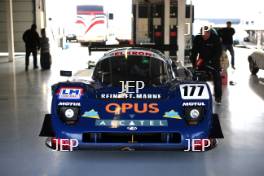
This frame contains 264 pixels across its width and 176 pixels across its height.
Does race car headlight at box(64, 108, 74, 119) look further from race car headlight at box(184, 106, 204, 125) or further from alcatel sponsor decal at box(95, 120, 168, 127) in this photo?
race car headlight at box(184, 106, 204, 125)

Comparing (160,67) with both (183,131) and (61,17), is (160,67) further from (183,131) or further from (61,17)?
(61,17)

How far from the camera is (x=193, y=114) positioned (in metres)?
3.74

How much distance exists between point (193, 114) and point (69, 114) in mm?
1123

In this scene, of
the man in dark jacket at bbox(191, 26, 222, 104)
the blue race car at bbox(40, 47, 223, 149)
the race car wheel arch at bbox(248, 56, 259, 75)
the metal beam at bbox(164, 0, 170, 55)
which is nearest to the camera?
the blue race car at bbox(40, 47, 223, 149)

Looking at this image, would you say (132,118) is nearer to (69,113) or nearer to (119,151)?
(69,113)

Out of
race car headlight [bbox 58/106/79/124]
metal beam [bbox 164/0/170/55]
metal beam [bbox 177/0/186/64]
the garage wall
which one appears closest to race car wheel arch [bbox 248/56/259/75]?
metal beam [bbox 177/0/186/64]

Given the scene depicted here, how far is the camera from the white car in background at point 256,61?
10516mm

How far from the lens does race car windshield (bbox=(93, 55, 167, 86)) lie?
192 inches

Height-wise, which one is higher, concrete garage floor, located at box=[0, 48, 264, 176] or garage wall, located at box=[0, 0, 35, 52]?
garage wall, located at box=[0, 0, 35, 52]

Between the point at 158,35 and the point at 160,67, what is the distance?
958 cm

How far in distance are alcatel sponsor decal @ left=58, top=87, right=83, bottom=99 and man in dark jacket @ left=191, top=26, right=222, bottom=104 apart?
3452mm

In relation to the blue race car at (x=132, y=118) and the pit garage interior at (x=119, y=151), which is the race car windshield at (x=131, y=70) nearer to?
the blue race car at (x=132, y=118)

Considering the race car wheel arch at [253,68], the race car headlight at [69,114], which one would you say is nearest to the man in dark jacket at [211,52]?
the race car headlight at [69,114]

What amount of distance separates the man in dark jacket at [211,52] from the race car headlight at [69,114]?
366 centimetres
